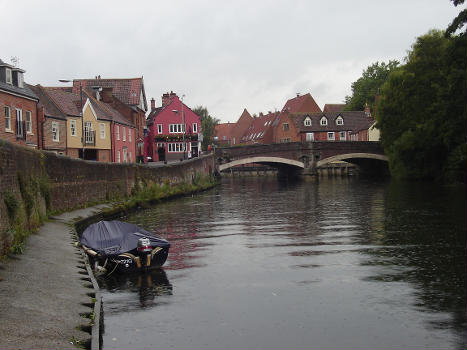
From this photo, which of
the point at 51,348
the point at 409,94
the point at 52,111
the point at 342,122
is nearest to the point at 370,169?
the point at 342,122

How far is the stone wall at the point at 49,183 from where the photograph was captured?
48.8 feet

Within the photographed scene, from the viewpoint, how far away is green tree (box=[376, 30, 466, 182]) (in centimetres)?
4725

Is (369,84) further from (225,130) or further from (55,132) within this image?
(55,132)

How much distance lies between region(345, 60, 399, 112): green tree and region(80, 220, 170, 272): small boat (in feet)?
293

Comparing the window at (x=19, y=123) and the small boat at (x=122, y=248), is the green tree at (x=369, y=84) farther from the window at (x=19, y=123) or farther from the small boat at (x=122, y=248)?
the small boat at (x=122, y=248)

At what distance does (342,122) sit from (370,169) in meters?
17.4

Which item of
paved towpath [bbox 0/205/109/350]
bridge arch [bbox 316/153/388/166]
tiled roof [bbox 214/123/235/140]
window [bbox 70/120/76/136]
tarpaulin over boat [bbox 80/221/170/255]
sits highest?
tiled roof [bbox 214/123/235/140]

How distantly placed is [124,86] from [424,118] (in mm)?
36809

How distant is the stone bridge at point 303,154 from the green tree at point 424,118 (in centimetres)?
1263

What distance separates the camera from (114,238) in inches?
698

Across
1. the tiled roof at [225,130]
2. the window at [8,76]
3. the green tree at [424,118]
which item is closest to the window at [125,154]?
the window at [8,76]

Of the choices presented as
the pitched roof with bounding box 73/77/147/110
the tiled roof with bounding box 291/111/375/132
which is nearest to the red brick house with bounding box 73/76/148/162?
the pitched roof with bounding box 73/77/147/110

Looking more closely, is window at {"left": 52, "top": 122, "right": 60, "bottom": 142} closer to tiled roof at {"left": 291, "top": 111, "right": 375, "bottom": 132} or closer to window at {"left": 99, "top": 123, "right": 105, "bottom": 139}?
window at {"left": 99, "top": 123, "right": 105, "bottom": 139}

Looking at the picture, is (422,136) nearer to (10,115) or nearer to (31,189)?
(10,115)
